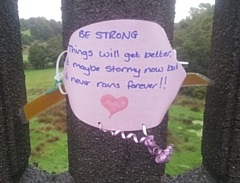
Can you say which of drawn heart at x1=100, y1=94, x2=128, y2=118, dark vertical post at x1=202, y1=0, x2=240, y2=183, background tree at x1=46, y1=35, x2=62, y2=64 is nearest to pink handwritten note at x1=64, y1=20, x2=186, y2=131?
drawn heart at x1=100, y1=94, x2=128, y2=118

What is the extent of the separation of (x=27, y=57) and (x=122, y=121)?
0.49 metres

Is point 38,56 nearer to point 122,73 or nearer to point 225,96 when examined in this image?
point 122,73

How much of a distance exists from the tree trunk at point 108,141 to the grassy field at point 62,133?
0.25 m

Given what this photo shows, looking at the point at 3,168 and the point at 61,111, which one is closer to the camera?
the point at 3,168

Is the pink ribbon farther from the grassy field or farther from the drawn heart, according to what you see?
the grassy field

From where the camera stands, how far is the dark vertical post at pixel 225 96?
2.06 feet

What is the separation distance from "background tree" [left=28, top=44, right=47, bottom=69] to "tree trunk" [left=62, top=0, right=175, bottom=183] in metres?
0.30

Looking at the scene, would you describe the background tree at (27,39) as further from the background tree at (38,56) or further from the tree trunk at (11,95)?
the tree trunk at (11,95)

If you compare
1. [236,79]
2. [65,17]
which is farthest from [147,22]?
[236,79]

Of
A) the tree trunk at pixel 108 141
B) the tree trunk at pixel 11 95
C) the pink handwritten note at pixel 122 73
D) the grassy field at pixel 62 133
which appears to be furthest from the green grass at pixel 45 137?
the pink handwritten note at pixel 122 73

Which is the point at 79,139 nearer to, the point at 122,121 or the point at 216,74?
the point at 122,121

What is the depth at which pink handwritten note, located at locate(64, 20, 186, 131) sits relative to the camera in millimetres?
491

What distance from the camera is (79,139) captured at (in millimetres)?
572

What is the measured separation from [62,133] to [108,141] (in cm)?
37
